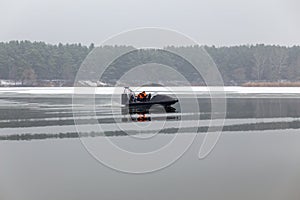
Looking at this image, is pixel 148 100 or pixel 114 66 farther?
pixel 114 66

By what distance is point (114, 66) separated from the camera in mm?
66938

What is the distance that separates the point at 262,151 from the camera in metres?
9.49

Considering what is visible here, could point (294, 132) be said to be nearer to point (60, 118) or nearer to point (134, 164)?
point (134, 164)

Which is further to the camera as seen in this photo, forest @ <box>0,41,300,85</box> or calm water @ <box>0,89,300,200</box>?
forest @ <box>0,41,300,85</box>

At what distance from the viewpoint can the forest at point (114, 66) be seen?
234ft

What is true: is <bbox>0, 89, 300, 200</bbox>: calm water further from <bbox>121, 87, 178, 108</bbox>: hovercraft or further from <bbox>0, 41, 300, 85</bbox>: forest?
<bbox>0, 41, 300, 85</bbox>: forest

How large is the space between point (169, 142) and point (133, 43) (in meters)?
3.35

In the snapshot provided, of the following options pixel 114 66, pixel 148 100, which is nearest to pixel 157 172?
pixel 148 100

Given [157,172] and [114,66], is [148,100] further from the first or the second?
[114,66]

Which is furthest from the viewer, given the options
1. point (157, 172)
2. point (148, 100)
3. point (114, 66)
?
point (114, 66)

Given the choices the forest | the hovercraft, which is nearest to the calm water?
the hovercraft

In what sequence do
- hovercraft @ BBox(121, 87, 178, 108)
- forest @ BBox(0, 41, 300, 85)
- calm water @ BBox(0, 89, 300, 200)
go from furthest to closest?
1. forest @ BBox(0, 41, 300, 85)
2. hovercraft @ BBox(121, 87, 178, 108)
3. calm water @ BBox(0, 89, 300, 200)

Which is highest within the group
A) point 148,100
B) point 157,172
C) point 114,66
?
point 114,66

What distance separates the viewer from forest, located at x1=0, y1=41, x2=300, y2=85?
234ft
